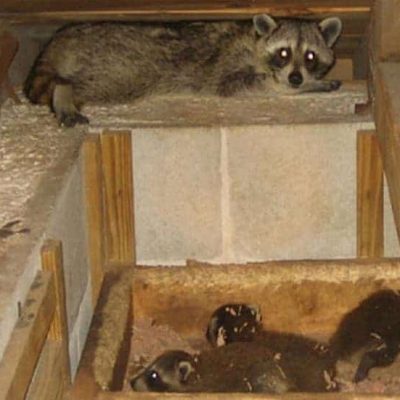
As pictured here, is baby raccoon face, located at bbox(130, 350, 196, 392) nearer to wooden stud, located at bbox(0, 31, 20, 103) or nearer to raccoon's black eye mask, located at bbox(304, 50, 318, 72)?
wooden stud, located at bbox(0, 31, 20, 103)

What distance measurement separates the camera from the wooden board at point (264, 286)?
9.30 ft

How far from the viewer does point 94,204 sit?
9.90ft

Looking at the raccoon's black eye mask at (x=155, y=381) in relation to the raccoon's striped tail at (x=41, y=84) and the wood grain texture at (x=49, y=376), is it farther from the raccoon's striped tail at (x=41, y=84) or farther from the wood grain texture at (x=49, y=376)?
the raccoon's striped tail at (x=41, y=84)

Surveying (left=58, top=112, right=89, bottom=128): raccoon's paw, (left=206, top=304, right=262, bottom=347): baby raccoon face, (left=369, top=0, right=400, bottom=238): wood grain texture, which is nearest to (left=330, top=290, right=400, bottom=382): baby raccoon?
(left=206, top=304, right=262, bottom=347): baby raccoon face

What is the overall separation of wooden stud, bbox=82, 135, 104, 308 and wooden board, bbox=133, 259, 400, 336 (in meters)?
0.22

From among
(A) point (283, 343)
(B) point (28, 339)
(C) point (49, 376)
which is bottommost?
(A) point (283, 343)

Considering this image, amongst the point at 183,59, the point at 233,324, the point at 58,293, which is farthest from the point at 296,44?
the point at 58,293

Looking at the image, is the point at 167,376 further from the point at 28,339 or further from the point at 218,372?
the point at 28,339

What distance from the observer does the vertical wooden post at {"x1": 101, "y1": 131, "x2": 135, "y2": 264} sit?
308cm

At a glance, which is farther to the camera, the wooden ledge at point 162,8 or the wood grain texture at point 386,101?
the wooden ledge at point 162,8

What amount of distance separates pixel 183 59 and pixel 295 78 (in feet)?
1.13

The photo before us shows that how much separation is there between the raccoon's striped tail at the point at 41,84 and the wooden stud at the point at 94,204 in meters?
0.41

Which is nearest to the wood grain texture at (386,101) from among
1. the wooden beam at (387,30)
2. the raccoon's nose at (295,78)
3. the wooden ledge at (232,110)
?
the wooden beam at (387,30)

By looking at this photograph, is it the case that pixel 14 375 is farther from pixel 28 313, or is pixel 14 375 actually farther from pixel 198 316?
pixel 198 316
